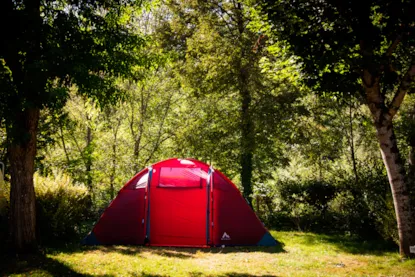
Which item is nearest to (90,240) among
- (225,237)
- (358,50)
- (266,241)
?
(225,237)

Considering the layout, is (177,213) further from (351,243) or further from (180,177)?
(351,243)

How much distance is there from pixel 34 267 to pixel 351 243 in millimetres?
7428

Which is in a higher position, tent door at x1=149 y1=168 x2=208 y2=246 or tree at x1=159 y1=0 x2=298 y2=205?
tree at x1=159 y1=0 x2=298 y2=205

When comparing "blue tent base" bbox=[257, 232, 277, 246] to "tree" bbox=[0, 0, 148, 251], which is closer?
"tree" bbox=[0, 0, 148, 251]

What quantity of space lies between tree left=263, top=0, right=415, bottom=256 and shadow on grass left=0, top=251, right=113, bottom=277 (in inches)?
228

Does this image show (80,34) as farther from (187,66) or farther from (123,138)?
(123,138)

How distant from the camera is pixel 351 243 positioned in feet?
30.4

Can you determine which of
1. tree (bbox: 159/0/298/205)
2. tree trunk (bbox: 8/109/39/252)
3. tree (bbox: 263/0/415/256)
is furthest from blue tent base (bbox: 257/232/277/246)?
tree trunk (bbox: 8/109/39/252)

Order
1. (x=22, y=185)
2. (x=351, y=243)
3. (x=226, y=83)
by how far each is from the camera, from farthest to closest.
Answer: (x=226, y=83) → (x=351, y=243) → (x=22, y=185)

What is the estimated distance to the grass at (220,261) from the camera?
6.43 m

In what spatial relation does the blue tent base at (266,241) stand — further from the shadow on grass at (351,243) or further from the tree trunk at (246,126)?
the tree trunk at (246,126)

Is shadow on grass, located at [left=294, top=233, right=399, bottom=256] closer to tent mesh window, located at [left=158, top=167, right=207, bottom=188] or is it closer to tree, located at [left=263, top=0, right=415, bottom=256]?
tree, located at [left=263, top=0, right=415, bottom=256]

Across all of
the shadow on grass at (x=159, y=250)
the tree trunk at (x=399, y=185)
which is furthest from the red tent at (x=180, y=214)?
the tree trunk at (x=399, y=185)

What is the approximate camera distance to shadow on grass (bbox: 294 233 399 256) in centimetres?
850
